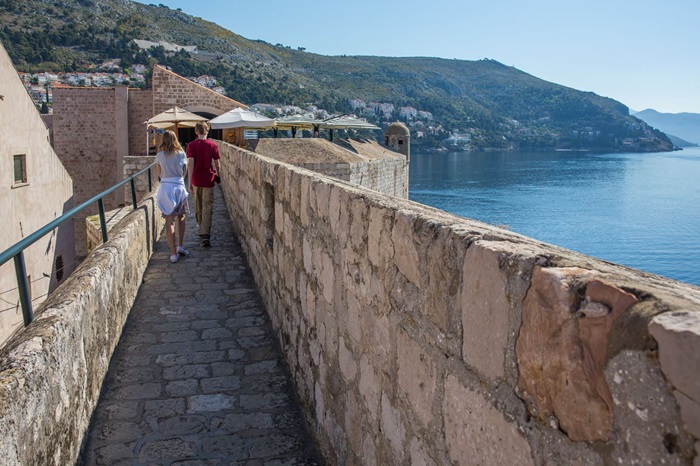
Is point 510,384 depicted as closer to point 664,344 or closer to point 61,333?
point 664,344

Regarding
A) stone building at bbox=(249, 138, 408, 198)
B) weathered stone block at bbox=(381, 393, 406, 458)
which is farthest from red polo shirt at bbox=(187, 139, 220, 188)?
stone building at bbox=(249, 138, 408, 198)

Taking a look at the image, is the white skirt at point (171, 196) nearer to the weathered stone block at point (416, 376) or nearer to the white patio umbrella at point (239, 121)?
the weathered stone block at point (416, 376)

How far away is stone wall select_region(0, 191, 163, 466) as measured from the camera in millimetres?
2021

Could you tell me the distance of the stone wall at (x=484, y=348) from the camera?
96 cm

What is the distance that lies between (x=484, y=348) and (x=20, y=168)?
54.5ft

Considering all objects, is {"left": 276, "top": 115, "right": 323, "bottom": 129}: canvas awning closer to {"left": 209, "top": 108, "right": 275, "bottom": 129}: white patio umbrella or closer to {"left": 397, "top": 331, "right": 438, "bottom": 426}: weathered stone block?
{"left": 209, "top": 108, "right": 275, "bottom": 129}: white patio umbrella

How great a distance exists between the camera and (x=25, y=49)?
6212cm

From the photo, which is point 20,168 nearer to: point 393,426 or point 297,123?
point 297,123

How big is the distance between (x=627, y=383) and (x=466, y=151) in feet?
477

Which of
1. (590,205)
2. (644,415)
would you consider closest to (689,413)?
(644,415)

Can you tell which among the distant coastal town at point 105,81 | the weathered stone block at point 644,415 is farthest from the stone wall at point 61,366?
the distant coastal town at point 105,81

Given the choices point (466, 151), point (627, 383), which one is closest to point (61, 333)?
point (627, 383)

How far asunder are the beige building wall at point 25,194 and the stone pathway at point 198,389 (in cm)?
765

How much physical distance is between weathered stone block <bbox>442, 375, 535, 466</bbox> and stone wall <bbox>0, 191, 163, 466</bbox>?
1.32 metres
